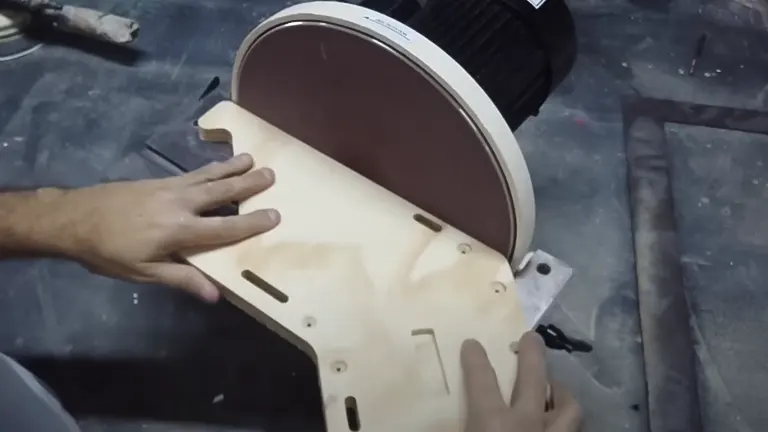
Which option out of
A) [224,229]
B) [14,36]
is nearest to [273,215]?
[224,229]

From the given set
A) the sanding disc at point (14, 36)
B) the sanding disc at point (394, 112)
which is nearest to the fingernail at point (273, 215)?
the sanding disc at point (394, 112)

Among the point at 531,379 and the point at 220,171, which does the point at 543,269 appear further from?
the point at 220,171

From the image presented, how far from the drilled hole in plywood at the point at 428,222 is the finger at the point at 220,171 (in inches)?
6.5

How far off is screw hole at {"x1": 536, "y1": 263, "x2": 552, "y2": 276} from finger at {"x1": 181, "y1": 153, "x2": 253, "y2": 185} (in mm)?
292

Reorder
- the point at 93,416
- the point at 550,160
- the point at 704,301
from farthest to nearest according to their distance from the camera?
the point at 550,160 < the point at 704,301 < the point at 93,416

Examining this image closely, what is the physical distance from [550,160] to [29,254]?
73 centimetres

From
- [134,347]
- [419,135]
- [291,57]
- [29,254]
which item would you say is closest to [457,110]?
[419,135]

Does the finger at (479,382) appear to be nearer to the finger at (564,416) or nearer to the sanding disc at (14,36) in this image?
the finger at (564,416)

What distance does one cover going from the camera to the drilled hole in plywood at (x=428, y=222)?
30.1 inches

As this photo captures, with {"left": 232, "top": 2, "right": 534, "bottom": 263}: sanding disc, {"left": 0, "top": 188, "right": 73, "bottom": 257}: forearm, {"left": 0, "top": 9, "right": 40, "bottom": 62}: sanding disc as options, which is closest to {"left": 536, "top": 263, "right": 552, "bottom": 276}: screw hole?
{"left": 232, "top": 2, "right": 534, "bottom": 263}: sanding disc

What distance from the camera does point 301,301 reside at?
0.70 metres

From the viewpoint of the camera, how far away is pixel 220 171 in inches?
30.3

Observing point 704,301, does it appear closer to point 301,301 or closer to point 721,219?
point 721,219

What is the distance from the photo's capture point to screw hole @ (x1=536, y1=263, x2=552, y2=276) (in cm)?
80
